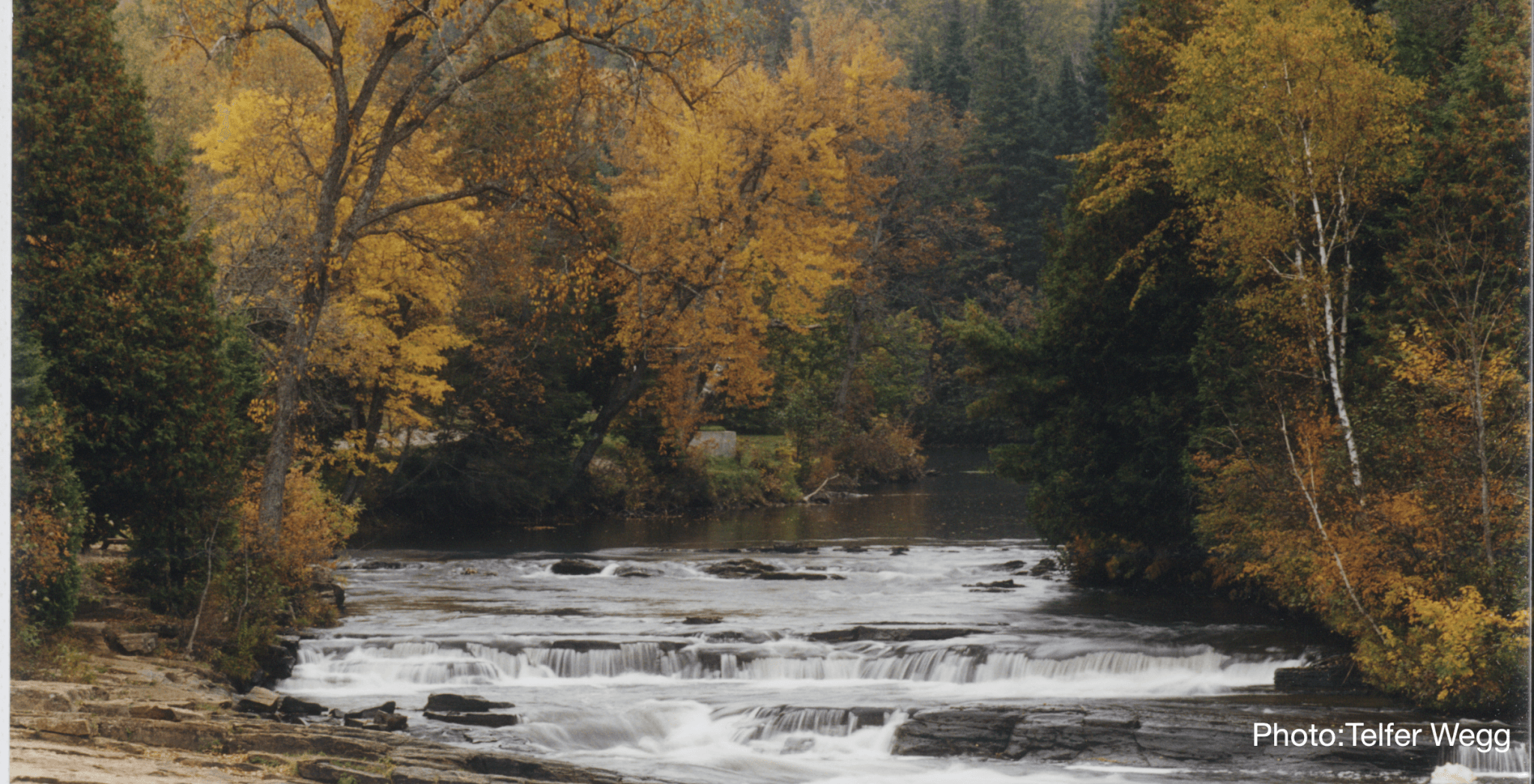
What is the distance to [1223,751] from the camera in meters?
12.5

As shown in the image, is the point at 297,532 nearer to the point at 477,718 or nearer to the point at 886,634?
the point at 477,718

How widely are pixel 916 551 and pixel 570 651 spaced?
1232 cm

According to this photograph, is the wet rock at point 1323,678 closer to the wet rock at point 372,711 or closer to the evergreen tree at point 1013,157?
the wet rock at point 372,711

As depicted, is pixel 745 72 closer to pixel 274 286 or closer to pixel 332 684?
pixel 274 286

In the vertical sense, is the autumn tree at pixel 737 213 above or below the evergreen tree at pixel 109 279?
above

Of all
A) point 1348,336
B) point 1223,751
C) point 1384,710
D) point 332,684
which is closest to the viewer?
point 1223,751

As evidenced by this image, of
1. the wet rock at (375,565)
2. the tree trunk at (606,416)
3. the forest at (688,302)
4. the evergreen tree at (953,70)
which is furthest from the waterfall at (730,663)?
the evergreen tree at (953,70)

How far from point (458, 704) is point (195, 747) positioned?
4.74m

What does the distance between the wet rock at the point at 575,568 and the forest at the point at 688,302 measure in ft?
14.9

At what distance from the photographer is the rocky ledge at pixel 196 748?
328 inches

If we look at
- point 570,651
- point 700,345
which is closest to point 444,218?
point 700,345

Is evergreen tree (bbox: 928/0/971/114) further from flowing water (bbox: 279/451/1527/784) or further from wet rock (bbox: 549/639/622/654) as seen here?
wet rock (bbox: 549/639/622/654)

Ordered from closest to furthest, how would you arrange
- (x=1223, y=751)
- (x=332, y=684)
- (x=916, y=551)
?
(x=1223, y=751) < (x=332, y=684) < (x=916, y=551)

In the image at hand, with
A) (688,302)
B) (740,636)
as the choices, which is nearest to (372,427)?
(688,302)
